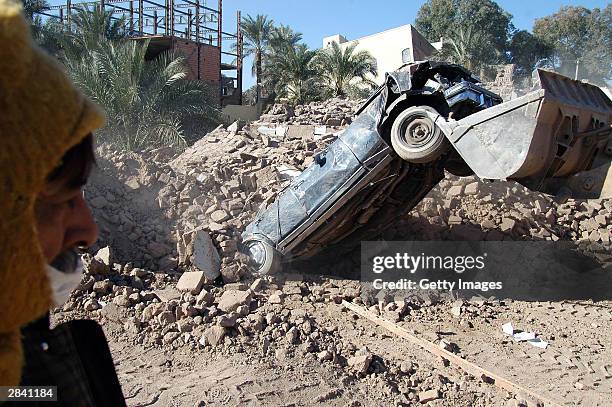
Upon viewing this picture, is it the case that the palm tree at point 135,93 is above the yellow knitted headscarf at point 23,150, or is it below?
above

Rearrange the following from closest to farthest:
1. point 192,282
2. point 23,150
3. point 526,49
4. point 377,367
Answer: point 23,150, point 377,367, point 192,282, point 526,49

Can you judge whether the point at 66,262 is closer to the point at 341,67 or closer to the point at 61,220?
the point at 61,220

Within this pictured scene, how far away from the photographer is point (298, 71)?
81.7 feet

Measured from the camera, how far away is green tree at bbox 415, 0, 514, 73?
3841cm

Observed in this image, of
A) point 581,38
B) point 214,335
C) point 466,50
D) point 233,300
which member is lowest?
point 214,335

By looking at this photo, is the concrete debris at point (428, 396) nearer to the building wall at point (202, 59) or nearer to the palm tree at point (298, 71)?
the building wall at point (202, 59)

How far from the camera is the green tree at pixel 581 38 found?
4406cm

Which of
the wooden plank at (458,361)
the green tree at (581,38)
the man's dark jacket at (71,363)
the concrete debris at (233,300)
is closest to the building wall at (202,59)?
the concrete debris at (233,300)

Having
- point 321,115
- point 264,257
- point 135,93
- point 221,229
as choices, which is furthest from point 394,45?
point 264,257

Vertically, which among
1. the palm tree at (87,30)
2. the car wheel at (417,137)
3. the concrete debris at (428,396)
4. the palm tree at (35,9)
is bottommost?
the concrete debris at (428,396)

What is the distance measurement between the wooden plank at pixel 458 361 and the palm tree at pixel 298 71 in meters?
19.3

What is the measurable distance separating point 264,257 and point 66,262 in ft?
20.5

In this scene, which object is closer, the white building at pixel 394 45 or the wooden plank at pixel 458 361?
the wooden plank at pixel 458 361

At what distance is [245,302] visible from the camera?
6453mm
